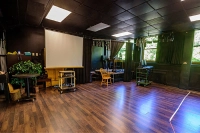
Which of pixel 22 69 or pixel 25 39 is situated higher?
pixel 25 39

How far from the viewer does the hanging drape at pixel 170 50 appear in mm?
4961

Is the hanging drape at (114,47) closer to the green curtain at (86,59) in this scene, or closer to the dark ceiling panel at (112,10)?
the green curtain at (86,59)

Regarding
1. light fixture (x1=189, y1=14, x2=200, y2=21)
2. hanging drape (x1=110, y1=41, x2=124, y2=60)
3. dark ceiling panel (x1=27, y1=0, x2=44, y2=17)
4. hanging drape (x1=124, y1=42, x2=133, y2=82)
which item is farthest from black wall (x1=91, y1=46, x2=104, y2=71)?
light fixture (x1=189, y1=14, x2=200, y2=21)

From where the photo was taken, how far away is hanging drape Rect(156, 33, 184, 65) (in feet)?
16.3

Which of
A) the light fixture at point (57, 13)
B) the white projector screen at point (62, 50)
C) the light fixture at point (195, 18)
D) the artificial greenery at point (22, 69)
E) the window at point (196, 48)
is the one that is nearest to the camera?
the light fixture at point (57, 13)

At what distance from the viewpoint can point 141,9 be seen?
295 cm

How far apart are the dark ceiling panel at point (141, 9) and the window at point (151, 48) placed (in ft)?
11.1

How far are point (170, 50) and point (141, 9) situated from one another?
353cm

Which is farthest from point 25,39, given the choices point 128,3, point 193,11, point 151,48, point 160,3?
point 151,48

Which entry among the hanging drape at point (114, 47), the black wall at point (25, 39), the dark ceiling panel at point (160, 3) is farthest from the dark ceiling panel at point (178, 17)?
the black wall at point (25, 39)

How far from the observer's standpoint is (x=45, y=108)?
2623 millimetres

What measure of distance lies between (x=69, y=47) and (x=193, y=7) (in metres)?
4.43

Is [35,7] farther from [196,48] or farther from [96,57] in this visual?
[196,48]

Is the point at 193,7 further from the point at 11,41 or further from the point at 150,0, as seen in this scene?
the point at 11,41
